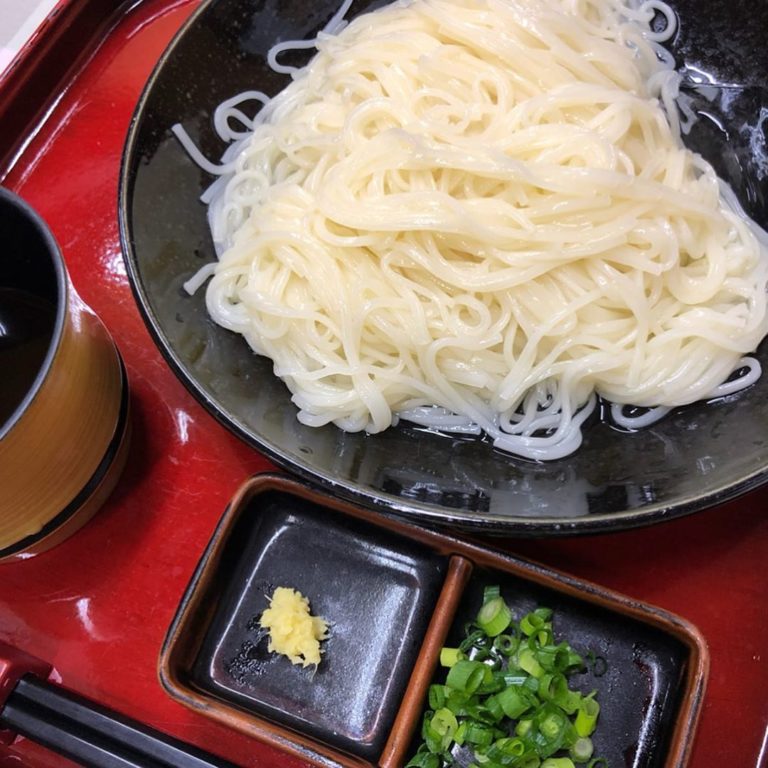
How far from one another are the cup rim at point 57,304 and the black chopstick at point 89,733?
24.6 inches

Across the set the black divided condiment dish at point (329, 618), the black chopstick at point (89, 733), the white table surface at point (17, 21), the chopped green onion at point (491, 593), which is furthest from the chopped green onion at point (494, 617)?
the white table surface at point (17, 21)

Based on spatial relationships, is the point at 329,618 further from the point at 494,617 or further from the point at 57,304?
the point at 57,304

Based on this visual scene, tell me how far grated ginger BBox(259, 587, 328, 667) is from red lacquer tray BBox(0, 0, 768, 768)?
0.77ft

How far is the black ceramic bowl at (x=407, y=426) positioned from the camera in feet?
5.45

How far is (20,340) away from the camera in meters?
1.94

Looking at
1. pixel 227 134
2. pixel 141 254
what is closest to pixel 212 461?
pixel 141 254

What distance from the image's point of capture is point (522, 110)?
1966 millimetres

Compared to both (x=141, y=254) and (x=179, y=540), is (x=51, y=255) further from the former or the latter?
(x=179, y=540)

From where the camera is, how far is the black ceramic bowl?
166cm

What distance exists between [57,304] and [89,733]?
952mm

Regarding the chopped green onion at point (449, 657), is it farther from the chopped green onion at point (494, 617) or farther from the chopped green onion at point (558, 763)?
the chopped green onion at point (558, 763)

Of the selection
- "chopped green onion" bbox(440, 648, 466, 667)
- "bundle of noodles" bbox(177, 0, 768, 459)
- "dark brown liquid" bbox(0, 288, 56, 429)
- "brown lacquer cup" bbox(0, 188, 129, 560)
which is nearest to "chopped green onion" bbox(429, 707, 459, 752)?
"chopped green onion" bbox(440, 648, 466, 667)

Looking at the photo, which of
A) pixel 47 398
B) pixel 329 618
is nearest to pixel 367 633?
pixel 329 618

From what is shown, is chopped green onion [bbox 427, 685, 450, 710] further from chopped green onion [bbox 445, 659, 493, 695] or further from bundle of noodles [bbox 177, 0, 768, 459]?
bundle of noodles [bbox 177, 0, 768, 459]
